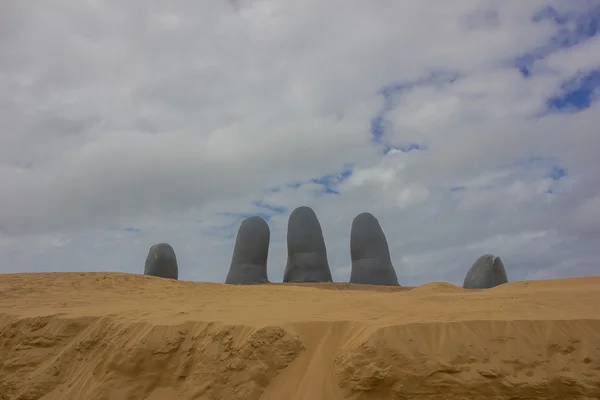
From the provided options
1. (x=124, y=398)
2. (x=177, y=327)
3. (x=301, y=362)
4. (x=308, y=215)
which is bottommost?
(x=124, y=398)

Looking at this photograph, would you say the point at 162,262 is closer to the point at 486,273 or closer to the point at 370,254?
the point at 370,254

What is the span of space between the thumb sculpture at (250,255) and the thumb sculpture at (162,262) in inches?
76.0

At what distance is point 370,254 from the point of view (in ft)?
52.3

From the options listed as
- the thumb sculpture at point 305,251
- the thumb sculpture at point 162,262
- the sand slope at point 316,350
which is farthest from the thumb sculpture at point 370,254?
the sand slope at point 316,350

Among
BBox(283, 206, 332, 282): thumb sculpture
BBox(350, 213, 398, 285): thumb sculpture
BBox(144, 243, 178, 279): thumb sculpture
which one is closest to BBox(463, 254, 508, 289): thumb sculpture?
BBox(350, 213, 398, 285): thumb sculpture

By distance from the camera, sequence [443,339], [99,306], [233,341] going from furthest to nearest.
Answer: [99,306]
[233,341]
[443,339]

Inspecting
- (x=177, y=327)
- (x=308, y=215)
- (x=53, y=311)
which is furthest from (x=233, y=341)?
(x=308, y=215)

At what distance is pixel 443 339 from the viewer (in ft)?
13.2

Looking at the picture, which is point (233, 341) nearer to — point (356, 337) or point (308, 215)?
point (356, 337)

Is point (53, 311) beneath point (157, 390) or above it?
above

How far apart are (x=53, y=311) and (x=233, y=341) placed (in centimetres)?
335

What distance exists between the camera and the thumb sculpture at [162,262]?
16.2 metres

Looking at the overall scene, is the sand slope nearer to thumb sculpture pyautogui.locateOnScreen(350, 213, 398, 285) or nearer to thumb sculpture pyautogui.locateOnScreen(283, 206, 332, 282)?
thumb sculpture pyautogui.locateOnScreen(350, 213, 398, 285)

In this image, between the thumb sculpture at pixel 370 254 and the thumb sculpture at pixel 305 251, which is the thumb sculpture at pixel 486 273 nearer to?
the thumb sculpture at pixel 370 254
